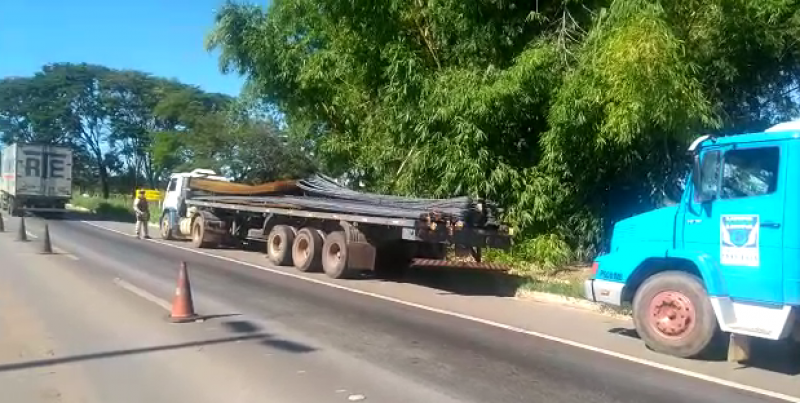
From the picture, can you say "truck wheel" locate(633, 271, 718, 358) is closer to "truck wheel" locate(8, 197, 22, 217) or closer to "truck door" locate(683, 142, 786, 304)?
"truck door" locate(683, 142, 786, 304)

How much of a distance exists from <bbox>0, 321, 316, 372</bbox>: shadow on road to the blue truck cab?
12.8ft

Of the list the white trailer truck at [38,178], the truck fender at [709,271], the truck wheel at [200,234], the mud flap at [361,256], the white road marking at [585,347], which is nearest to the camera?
the white road marking at [585,347]

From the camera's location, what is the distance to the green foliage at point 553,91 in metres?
12.5

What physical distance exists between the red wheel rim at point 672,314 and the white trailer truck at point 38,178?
3477 cm

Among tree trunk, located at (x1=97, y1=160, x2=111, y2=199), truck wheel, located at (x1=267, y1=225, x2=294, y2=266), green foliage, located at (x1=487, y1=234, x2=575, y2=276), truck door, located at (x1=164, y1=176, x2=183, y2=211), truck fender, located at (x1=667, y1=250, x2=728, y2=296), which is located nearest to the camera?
truck fender, located at (x1=667, y1=250, x2=728, y2=296)

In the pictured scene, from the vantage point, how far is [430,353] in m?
8.45

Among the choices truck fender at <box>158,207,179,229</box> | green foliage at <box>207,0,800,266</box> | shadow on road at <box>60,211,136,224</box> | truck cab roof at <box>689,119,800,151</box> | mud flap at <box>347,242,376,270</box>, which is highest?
green foliage at <box>207,0,800,266</box>

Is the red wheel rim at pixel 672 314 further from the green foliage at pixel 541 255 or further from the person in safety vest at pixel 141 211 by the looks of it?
the person in safety vest at pixel 141 211

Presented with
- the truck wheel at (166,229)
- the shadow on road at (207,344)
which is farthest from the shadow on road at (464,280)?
the truck wheel at (166,229)

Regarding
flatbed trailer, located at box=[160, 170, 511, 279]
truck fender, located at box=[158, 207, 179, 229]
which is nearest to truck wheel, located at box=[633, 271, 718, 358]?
flatbed trailer, located at box=[160, 170, 511, 279]

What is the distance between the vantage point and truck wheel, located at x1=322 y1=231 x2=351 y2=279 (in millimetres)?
15632

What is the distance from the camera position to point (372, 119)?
61.9 feet

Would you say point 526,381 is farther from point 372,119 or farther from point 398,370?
point 372,119

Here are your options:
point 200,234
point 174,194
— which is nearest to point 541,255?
point 200,234
